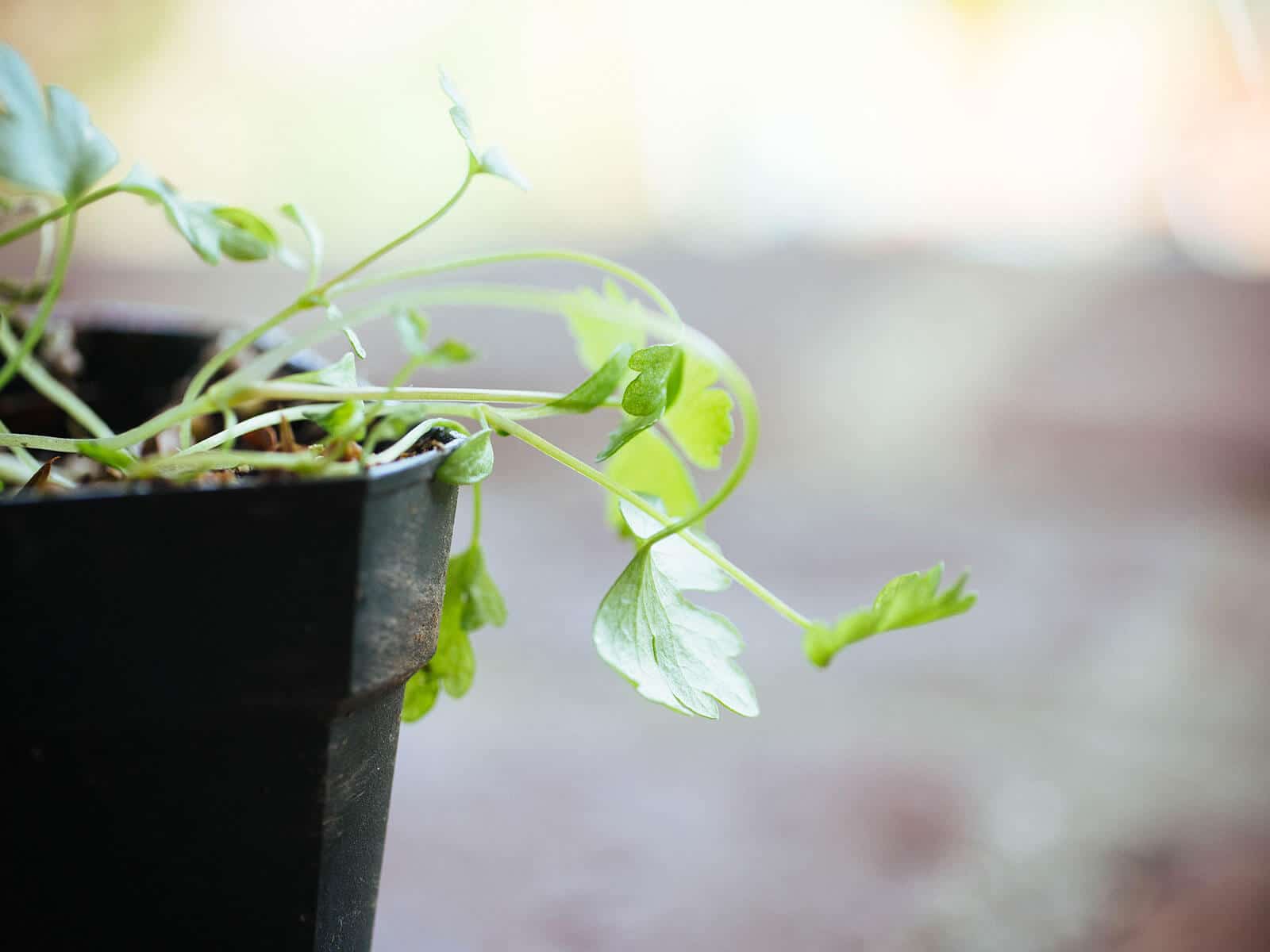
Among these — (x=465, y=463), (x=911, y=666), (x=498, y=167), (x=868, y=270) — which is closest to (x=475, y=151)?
(x=498, y=167)

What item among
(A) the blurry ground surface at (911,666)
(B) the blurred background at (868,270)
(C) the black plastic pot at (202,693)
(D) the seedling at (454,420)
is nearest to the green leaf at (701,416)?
(D) the seedling at (454,420)

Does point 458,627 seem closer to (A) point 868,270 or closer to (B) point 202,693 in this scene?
(B) point 202,693

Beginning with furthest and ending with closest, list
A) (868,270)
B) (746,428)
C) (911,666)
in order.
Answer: (868,270) < (911,666) < (746,428)

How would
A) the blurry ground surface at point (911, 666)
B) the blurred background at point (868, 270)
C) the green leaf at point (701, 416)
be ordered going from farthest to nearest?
the blurred background at point (868, 270) < the blurry ground surface at point (911, 666) < the green leaf at point (701, 416)

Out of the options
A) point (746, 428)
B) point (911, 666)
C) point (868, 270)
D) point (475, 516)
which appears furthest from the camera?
point (868, 270)

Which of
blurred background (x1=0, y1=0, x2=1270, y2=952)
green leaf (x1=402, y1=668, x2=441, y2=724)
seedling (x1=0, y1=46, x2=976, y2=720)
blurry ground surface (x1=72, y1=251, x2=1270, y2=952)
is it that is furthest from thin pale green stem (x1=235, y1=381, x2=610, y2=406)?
blurred background (x1=0, y1=0, x2=1270, y2=952)

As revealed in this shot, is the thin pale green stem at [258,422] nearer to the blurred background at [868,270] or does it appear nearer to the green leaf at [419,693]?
the green leaf at [419,693]
